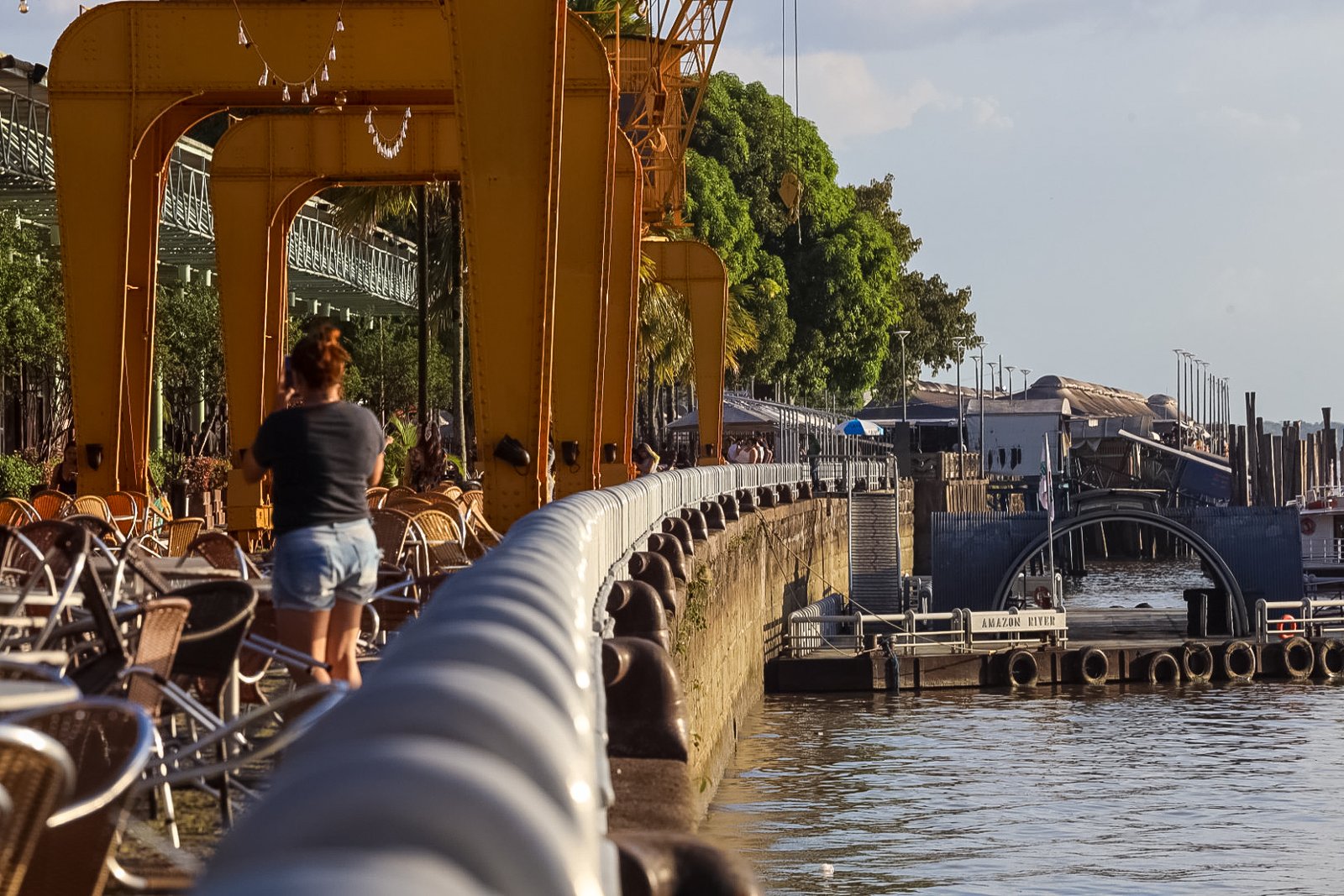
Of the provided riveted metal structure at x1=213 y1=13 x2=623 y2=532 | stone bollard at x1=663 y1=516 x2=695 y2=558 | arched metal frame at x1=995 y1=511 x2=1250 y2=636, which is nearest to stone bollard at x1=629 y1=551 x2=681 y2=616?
stone bollard at x1=663 y1=516 x2=695 y2=558

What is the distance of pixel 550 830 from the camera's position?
1.67m

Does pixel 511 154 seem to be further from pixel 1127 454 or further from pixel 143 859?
pixel 1127 454

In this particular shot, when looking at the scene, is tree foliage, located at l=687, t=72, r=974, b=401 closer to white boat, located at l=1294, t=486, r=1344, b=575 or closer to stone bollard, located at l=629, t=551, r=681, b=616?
white boat, located at l=1294, t=486, r=1344, b=575

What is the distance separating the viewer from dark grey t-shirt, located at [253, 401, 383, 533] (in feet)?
26.1

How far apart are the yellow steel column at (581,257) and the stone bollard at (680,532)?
1.14m

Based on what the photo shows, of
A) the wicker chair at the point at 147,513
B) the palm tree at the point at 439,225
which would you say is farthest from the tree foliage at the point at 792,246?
the wicker chair at the point at 147,513

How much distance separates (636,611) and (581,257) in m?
9.67

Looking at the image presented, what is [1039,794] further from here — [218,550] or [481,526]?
[218,550]

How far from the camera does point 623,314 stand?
2811 centimetres

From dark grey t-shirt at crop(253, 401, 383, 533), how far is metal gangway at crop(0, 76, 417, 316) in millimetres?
15199

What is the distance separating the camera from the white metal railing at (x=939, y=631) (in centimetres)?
4488

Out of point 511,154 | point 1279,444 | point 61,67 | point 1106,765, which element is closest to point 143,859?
point 511,154

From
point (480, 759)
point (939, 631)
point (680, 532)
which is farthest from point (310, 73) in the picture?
point (939, 631)

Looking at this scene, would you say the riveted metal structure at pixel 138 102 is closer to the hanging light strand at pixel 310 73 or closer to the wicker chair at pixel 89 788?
the hanging light strand at pixel 310 73
